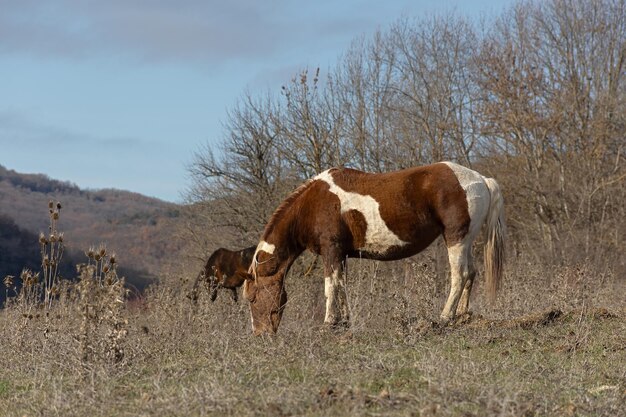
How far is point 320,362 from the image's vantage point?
6992 millimetres

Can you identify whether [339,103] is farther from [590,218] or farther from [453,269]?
[453,269]

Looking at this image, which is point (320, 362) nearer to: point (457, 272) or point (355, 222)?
point (355, 222)

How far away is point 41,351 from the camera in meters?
8.76

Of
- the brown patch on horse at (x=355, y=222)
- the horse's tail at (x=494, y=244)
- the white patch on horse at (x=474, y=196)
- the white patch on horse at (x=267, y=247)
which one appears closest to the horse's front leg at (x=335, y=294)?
the brown patch on horse at (x=355, y=222)

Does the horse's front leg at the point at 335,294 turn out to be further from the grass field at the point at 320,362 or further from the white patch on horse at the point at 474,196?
the white patch on horse at the point at 474,196

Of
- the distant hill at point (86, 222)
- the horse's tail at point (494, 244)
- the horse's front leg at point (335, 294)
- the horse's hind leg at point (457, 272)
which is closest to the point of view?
the horse's front leg at point (335, 294)

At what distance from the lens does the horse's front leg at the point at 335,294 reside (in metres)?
10.1

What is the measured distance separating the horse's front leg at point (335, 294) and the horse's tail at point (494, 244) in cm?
174

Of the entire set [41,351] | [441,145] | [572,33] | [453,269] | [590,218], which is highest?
[572,33]

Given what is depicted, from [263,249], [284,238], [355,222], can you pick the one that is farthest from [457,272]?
[263,249]

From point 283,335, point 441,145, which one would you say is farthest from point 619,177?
point 283,335

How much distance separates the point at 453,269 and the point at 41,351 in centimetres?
449

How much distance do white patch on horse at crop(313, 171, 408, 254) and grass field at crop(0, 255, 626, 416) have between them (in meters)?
0.48

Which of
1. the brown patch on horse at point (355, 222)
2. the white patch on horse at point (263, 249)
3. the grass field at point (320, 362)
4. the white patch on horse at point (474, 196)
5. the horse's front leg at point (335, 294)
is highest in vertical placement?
the white patch on horse at point (474, 196)
